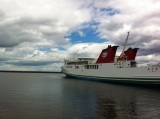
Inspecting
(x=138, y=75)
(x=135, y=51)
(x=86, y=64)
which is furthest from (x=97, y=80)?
(x=138, y=75)

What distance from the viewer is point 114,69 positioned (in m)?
73.2

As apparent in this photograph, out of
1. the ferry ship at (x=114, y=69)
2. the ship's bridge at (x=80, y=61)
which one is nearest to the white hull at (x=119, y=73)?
the ferry ship at (x=114, y=69)

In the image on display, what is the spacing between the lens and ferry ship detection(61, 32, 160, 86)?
199ft

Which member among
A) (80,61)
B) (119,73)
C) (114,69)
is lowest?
(119,73)

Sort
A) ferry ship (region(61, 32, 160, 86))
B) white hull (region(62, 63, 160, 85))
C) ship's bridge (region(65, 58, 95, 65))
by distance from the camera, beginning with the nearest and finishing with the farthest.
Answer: white hull (region(62, 63, 160, 85)) → ferry ship (region(61, 32, 160, 86)) → ship's bridge (region(65, 58, 95, 65))

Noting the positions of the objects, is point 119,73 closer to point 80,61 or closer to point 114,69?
point 114,69

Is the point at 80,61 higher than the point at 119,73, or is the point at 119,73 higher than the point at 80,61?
the point at 80,61

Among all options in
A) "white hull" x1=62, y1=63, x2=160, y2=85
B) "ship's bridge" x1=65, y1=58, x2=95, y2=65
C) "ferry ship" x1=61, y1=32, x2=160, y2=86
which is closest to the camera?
"white hull" x1=62, y1=63, x2=160, y2=85

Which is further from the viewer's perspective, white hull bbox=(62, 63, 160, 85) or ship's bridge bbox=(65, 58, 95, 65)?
ship's bridge bbox=(65, 58, 95, 65)

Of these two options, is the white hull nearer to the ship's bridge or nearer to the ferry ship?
the ferry ship

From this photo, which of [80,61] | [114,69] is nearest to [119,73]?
[114,69]

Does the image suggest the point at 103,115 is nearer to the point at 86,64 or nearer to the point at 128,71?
the point at 128,71

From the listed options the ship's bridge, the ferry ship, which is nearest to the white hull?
the ferry ship

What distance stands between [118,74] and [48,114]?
48797mm
